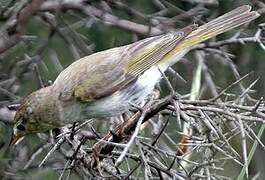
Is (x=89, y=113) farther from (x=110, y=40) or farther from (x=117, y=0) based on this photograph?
(x=110, y=40)

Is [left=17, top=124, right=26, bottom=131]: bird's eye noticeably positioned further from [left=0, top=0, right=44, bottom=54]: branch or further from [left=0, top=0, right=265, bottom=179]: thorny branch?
[left=0, top=0, right=44, bottom=54]: branch

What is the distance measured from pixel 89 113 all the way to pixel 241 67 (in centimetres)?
224

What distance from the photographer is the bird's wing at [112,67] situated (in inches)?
154

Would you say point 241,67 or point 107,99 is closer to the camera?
point 107,99

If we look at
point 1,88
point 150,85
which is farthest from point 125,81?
point 1,88

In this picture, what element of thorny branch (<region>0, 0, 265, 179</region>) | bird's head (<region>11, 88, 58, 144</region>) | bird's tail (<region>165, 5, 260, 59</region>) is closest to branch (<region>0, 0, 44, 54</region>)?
thorny branch (<region>0, 0, 265, 179</region>)

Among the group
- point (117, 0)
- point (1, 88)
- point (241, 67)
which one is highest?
point (117, 0)

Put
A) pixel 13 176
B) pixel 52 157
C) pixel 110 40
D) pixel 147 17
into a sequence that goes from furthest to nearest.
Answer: pixel 110 40 → pixel 147 17 → pixel 52 157 → pixel 13 176

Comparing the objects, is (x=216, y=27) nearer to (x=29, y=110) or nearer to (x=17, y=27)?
(x=29, y=110)

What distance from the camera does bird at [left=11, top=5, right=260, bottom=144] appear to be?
12.2 ft

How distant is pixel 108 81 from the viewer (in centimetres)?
405

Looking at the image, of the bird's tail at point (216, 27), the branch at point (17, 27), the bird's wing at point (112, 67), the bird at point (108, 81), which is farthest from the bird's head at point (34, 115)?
the bird's tail at point (216, 27)

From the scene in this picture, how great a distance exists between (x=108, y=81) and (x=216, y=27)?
0.78 metres

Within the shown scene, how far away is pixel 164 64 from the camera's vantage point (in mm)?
→ 4281
